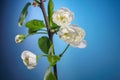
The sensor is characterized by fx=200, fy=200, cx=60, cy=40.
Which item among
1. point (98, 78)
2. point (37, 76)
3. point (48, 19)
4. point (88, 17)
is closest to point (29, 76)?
point (37, 76)

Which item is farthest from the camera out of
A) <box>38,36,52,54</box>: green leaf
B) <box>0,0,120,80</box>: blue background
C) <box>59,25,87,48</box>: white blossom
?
<box>0,0,120,80</box>: blue background

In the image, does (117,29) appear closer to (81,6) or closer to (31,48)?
(81,6)

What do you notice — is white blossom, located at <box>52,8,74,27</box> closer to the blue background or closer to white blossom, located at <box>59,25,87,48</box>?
white blossom, located at <box>59,25,87,48</box>

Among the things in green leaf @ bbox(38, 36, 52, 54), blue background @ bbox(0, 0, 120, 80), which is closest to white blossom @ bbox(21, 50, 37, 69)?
green leaf @ bbox(38, 36, 52, 54)

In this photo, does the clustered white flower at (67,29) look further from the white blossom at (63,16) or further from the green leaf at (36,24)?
the green leaf at (36,24)

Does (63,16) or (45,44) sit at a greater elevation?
(63,16)

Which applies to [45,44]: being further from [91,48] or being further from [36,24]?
[91,48]

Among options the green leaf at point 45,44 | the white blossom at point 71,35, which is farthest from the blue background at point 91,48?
the white blossom at point 71,35

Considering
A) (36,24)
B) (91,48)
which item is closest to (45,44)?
(36,24)
